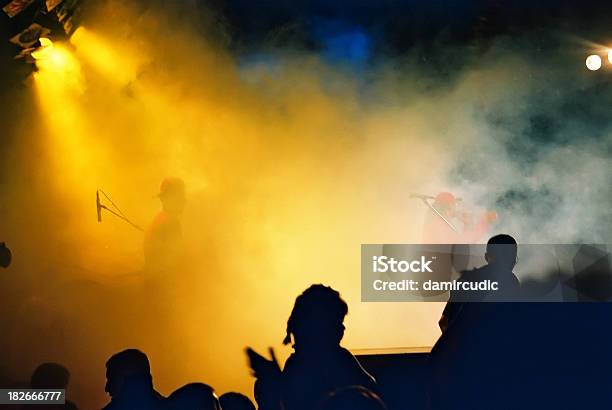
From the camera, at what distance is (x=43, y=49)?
180 inches

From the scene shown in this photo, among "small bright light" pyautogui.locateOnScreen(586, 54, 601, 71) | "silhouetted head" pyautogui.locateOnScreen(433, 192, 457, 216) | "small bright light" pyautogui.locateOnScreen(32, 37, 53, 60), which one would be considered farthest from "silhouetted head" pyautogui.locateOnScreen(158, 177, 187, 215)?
"small bright light" pyautogui.locateOnScreen(586, 54, 601, 71)

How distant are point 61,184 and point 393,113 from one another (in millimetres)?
2851

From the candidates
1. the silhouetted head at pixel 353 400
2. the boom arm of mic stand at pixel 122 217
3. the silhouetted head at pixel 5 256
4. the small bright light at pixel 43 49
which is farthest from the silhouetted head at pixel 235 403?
the small bright light at pixel 43 49

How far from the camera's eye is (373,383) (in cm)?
287

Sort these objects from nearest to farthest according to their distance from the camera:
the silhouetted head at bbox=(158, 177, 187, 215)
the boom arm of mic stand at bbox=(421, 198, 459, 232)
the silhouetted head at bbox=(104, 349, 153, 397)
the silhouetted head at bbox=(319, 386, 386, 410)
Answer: the silhouetted head at bbox=(319, 386, 386, 410)
the silhouetted head at bbox=(104, 349, 153, 397)
the silhouetted head at bbox=(158, 177, 187, 215)
the boom arm of mic stand at bbox=(421, 198, 459, 232)

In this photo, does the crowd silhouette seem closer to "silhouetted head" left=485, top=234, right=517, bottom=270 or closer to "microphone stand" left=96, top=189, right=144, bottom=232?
"silhouetted head" left=485, top=234, right=517, bottom=270

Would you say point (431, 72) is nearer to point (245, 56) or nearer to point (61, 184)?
point (245, 56)

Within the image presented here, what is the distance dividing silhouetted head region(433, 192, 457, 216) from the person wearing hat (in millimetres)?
2176

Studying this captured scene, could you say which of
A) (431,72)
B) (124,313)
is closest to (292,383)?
(124,313)

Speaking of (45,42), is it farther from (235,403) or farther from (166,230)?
(235,403)

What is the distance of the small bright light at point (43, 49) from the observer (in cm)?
455

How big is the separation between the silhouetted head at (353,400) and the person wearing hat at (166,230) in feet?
8.77

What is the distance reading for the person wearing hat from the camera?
4824mm

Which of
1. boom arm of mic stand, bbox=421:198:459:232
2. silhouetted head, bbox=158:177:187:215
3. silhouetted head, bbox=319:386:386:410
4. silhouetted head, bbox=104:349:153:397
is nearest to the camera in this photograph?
silhouetted head, bbox=319:386:386:410
